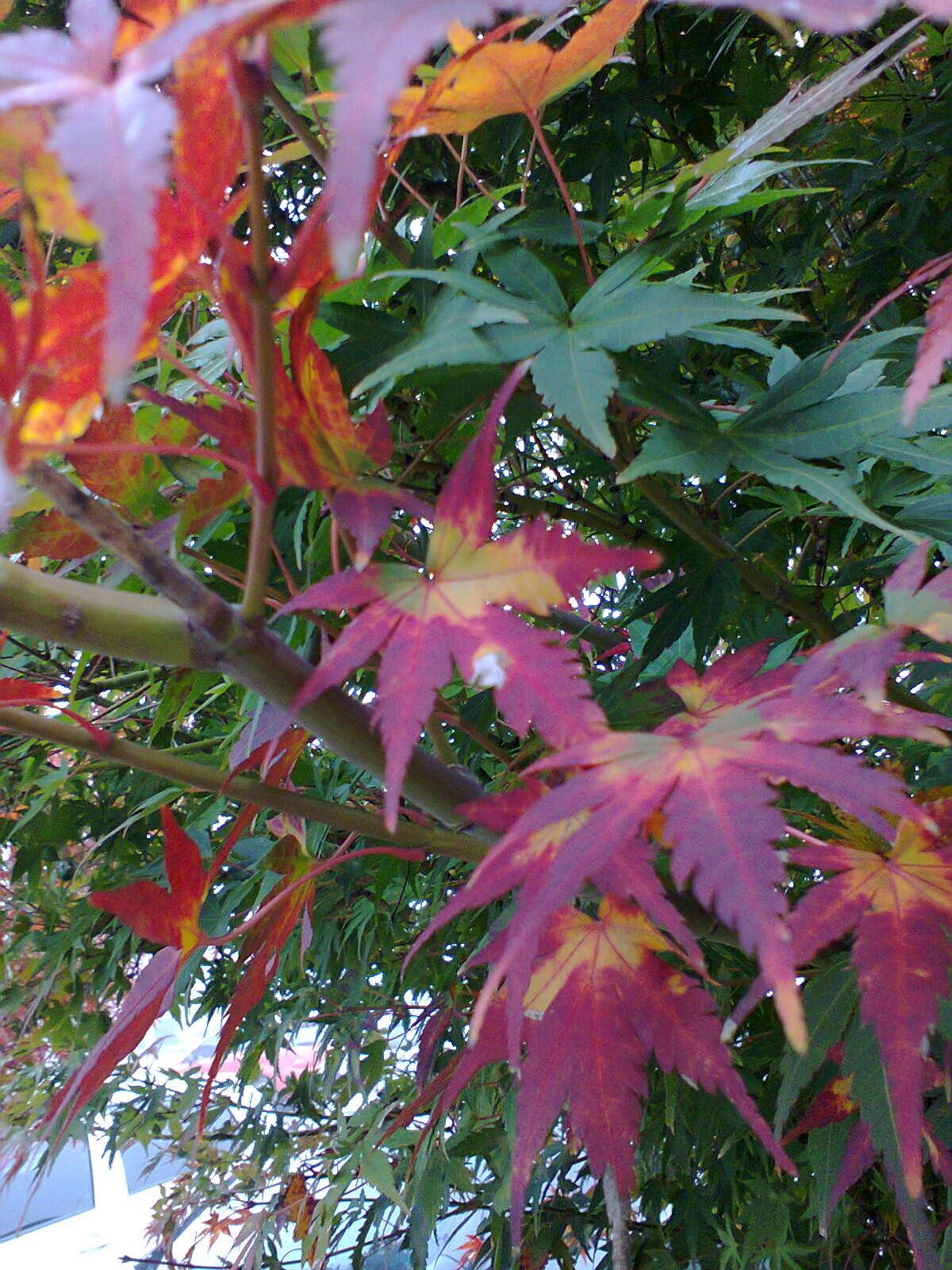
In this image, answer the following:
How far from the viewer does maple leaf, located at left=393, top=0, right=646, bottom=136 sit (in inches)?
9.8

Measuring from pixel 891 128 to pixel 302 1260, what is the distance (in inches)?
36.3

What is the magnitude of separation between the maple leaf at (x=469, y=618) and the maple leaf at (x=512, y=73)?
112 mm

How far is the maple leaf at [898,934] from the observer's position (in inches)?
8.3

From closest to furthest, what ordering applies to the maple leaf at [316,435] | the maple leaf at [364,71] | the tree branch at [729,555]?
the maple leaf at [364,71]
the maple leaf at [316,435]
the tree branch at [729,555]

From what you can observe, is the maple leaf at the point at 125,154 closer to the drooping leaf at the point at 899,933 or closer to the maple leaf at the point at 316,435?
the maple leaf at the point at 316,435

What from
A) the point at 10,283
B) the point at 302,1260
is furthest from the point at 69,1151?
the point at 10,283

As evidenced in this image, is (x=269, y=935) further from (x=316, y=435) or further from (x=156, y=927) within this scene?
(x=316, y=435)

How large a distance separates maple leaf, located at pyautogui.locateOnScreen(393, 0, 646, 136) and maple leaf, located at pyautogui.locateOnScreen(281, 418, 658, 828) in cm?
11

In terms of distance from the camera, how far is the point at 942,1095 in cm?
38

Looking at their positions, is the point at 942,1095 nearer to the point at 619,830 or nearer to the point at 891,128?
the point at 619,830

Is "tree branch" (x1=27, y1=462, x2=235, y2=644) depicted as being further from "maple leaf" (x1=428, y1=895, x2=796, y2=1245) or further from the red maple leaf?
the red maple leaf

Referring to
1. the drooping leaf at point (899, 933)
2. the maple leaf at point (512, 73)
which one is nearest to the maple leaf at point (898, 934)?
the drooping leaf at point (899, 933)

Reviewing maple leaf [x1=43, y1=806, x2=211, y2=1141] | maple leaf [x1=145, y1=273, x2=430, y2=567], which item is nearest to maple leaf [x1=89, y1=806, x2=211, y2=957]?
maple leaf [x1=43, y1=806, x2=211, y2=1141]

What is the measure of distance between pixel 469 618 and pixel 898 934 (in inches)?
5.0
